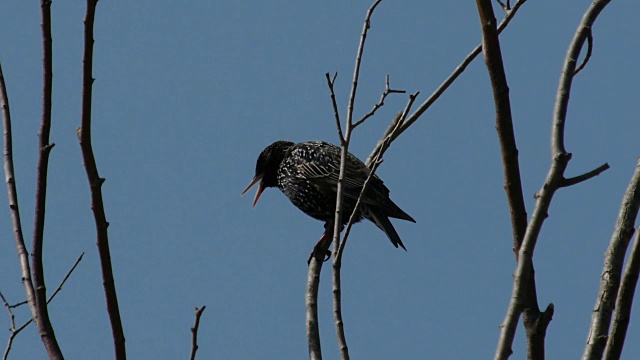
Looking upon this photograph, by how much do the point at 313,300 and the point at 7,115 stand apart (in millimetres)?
1801

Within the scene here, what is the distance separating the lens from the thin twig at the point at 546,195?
2.86 m

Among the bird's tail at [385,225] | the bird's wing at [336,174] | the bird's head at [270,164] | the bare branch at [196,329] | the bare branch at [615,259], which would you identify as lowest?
the bare branch at [196,329]

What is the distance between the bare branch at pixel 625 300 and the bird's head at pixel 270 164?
613 cm

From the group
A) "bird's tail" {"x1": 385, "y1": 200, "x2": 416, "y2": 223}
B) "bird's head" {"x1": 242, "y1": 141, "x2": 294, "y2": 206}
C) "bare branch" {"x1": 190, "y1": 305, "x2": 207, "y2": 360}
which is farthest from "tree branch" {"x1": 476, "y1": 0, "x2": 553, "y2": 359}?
"bird's head" {"x1": 242, "y1": 141, "x2": 294, "y2": 206}

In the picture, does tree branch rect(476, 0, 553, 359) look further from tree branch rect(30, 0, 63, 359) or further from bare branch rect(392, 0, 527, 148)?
tree branch rect(30, 0, 63, 359)

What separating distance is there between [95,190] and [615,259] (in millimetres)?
1860

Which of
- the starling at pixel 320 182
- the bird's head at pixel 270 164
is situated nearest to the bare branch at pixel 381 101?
the starling at pixel 320 182

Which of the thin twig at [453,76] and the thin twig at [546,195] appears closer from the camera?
the thin twig at [546,195]

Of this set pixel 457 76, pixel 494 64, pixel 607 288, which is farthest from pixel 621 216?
pixel 457 76

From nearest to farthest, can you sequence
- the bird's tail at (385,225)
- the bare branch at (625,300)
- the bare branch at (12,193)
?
the bare branch at (12,193), the bare branch at (625,300), the bird's tail at (385,225)

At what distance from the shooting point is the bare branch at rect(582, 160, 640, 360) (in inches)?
132

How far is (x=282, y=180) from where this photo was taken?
8992 mm

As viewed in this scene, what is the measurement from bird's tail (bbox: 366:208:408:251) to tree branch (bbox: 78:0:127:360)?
203 inches

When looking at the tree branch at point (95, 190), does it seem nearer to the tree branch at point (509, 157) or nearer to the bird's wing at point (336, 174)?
the tree branch at point (509, 157)
